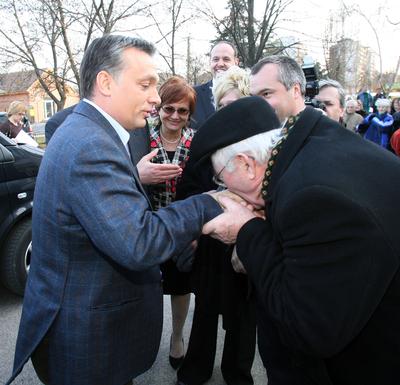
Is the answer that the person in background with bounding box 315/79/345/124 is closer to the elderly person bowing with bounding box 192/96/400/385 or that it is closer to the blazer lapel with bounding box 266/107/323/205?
the elderly person bowing with bounding box 192/96/400/385

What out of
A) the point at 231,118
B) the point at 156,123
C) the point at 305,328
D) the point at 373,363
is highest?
the point at 231,118

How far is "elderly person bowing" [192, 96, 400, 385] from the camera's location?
3.29ft

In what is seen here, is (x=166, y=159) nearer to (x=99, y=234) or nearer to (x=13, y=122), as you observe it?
(x=99, y=234)

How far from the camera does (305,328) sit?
1.07m

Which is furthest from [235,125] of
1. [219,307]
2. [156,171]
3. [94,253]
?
[219,307]

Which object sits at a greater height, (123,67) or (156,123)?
(123,67)

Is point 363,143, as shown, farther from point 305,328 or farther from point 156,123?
point 156,123

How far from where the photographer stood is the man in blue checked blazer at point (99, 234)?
4.13 feet

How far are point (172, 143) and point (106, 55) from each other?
129cm

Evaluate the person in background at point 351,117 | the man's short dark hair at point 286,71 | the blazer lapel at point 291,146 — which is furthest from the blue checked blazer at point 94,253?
the person in background at point 351,117

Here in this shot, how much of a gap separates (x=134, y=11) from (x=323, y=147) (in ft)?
33.6

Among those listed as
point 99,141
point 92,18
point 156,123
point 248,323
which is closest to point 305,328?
point 99,141

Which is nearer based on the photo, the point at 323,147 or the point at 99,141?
the point at 323,147

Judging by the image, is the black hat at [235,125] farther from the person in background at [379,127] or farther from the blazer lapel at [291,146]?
the person in background at [379,127]
